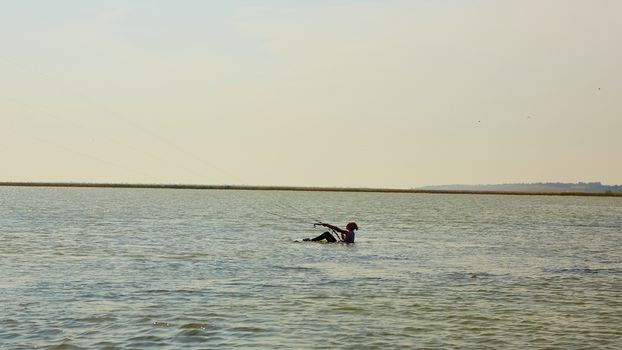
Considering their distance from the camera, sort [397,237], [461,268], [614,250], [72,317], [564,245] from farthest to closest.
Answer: [397,237]
[564,245]
[614,250]
[461,268]
[72,317]

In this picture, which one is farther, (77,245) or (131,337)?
(77,245)

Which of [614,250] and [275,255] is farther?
[614,250]

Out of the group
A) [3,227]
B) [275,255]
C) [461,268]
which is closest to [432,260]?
[461,268]

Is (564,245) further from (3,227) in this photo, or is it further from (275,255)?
(3,227)

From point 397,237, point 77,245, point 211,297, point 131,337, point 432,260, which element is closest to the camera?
point 131,337

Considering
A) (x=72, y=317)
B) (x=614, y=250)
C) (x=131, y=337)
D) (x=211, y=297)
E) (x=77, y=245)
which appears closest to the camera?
(x=131, y=337)

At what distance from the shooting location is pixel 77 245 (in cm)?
4034

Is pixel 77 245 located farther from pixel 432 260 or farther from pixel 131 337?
pixel 131 337

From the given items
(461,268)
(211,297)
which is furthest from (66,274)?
(461,268)

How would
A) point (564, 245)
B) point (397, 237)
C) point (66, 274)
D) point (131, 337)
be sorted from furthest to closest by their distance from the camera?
point (397, 237), point (564, 245), point (66, 274), point (131, 337)

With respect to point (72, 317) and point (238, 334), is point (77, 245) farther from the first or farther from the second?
point (238, 334)

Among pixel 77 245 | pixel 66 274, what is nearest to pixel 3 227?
pixel 77 245

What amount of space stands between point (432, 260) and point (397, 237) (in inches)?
669

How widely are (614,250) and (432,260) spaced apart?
14685mm
